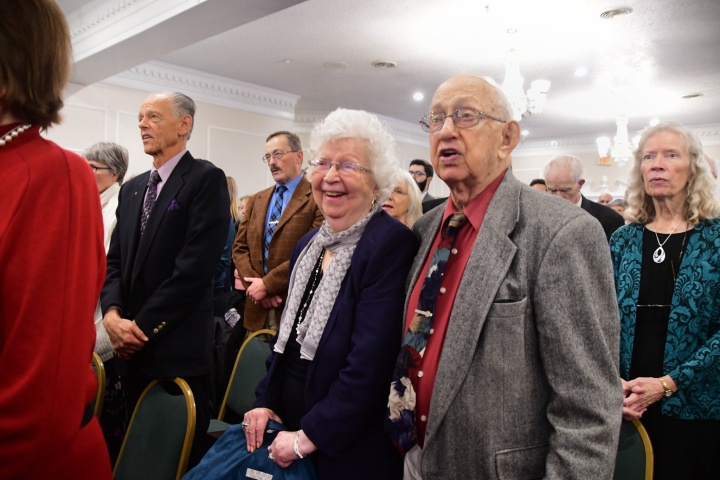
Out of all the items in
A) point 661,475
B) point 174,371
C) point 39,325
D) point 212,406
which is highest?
point 39,325

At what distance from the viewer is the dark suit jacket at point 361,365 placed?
4.12 ft

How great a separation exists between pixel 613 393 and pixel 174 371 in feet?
5.18

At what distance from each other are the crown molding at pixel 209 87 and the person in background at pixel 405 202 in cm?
477

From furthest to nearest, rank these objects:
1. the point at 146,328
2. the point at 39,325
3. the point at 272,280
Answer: the point at 272,280, the point at 146,328, the point at 39,325

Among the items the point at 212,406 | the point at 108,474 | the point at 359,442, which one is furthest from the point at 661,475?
the point at 212,406

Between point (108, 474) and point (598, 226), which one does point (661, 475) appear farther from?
point (108, 474)

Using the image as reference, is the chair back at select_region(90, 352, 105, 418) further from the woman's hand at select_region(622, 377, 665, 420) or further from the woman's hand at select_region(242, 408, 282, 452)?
the woman's hand at select_region(622, 377, 665, 420)

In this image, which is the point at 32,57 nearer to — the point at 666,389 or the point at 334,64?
the point at 666,389

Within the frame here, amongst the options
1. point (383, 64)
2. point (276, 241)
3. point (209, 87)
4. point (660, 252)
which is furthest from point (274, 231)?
point (209, 87)

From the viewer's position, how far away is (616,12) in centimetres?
453

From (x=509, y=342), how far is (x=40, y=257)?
0.84 m

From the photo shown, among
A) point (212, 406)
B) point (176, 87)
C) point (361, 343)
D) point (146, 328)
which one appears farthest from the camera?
point (176, 87)

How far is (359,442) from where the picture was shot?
1302 mm

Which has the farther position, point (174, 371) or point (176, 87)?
point (176, 87)
